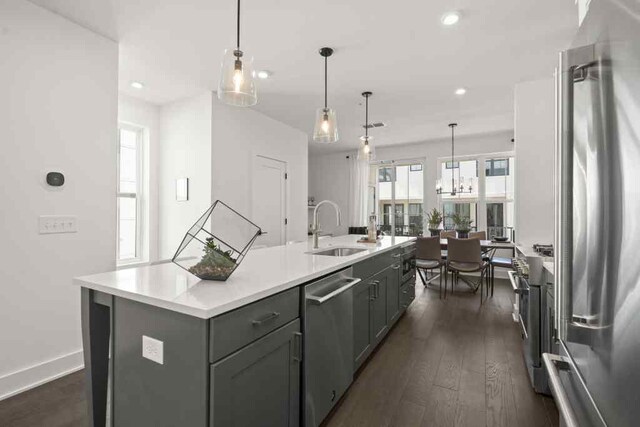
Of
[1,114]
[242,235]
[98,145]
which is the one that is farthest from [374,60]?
[1,114]

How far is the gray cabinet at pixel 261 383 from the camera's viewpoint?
1038mm

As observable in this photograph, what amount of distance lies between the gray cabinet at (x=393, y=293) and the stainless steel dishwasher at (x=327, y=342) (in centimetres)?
91

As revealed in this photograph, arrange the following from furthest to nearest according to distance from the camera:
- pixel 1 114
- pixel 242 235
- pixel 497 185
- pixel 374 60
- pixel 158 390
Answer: pixel 497 185 → pixel 374 60 → pixel 1 114 → pixel 242 235 → pixel 158 390

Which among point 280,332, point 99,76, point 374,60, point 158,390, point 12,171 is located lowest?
point 158,390

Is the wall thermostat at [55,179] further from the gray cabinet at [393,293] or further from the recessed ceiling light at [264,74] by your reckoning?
the gray cabinet at [393,293]

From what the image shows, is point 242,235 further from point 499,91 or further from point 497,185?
point 497,185

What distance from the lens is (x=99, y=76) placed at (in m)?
2.60

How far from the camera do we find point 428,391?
2023 millimetres

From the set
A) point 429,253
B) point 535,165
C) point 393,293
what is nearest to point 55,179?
point 393,293

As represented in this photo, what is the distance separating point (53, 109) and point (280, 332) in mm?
2464

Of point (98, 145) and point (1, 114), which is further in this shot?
point (98, 145)

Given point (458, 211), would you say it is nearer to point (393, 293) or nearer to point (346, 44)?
point (393, 293)

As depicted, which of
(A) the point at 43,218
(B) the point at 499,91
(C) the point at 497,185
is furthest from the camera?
(C) the point at 497,185

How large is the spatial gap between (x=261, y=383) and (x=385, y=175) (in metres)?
6.52
